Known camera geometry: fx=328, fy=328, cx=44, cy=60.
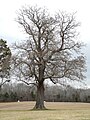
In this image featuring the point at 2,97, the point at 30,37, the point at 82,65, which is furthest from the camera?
the point at 2,97

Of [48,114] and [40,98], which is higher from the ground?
[40,98]

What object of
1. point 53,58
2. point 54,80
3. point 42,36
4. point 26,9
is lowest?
point 54,80

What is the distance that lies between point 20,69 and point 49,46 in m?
4.81

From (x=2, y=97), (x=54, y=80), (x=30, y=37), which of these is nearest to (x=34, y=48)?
(x=30, y=37)

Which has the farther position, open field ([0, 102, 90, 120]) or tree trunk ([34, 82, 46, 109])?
tree trunk ([34, 82, 46, 109])

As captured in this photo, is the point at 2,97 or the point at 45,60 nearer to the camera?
the point at 45,60

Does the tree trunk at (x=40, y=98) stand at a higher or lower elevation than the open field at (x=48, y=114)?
higher

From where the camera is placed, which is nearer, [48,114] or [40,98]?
[48,114]

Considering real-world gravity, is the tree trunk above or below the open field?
above

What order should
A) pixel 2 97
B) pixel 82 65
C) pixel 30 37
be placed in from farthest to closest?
pixel 2 97
pixel 30 37
pixel 82 65

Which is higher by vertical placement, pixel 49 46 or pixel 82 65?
pixel 49 46

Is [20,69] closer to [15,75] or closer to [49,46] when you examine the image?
[15,75]

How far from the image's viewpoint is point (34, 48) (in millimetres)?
42156

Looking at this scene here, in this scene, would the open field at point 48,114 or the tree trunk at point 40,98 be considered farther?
the tree trunk at point 40,98
